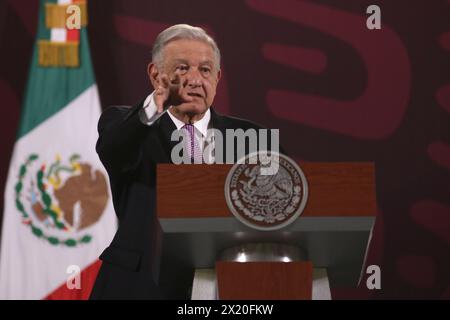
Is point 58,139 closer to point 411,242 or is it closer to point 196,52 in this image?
point 196,52

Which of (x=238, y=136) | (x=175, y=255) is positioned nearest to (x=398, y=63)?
(x=238, y=136)

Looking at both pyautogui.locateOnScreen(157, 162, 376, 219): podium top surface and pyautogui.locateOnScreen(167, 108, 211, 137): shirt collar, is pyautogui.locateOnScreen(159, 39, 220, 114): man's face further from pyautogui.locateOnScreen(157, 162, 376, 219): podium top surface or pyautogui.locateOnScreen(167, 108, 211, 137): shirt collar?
pyautogui.locateOnScreen(157, 162, 376, 219): podium top surface

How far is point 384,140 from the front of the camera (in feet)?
16.2

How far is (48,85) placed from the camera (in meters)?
5.12

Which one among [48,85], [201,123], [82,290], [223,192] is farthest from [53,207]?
[223,192]

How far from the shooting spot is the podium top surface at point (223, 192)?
2.35 meters

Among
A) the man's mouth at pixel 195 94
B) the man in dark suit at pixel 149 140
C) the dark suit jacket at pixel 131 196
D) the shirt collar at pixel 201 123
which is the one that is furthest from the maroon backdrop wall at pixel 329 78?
the dark suit jacket at pixel 131 196

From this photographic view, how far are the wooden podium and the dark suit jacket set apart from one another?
50cm

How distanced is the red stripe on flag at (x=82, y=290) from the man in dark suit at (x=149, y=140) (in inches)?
54.8

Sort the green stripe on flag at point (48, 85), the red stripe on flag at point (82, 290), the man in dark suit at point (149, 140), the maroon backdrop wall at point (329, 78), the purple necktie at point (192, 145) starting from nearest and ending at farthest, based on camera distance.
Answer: the man in dark suit at point (149, 140) < the purple necktie at point (192, 145) < the red stripe on flag at point (82, 290) < the maroon backdrop wall at point (329, 78) < the green stripe on flag at point (48, 85)

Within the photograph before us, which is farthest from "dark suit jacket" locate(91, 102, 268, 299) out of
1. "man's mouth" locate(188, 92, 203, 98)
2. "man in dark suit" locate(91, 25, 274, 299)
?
"man's mouth" locate(188, 92, 203, 98)

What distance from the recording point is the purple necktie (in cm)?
358

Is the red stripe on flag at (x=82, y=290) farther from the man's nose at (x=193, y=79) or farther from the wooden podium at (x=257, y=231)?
the wooden podium at (x=257, y=231)

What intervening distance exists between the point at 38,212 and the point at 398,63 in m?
2.19
